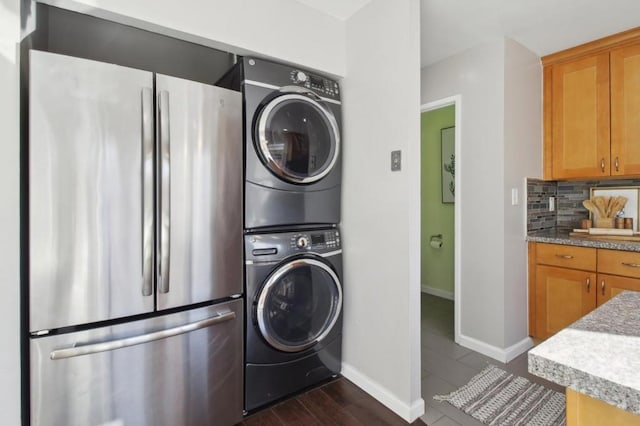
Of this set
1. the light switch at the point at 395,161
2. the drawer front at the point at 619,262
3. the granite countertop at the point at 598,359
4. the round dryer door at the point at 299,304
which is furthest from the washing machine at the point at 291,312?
the drawer front at the point at 619,262

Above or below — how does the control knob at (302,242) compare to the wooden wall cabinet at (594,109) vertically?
below

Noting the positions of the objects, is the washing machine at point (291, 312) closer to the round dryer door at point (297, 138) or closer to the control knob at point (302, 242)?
the control knob at point (302, 242)

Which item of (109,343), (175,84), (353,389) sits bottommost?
(353,389)

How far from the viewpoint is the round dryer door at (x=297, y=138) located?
1779mm

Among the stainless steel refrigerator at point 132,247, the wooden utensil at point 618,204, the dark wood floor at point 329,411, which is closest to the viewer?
the stainless steel refrigerator at point 132,247

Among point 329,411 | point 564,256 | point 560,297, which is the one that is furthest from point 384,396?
point 564,256

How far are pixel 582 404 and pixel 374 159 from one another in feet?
5.07

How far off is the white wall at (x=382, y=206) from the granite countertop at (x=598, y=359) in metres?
1.04

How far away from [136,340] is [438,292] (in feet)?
11.8

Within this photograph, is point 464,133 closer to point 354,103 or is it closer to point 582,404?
point 354,103

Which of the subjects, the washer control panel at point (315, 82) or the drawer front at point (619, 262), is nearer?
the washer control panel at point (315, 82)

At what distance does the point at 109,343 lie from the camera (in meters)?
1.30

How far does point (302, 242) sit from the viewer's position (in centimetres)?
191

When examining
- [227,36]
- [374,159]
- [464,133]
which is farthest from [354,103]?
[464,133]
